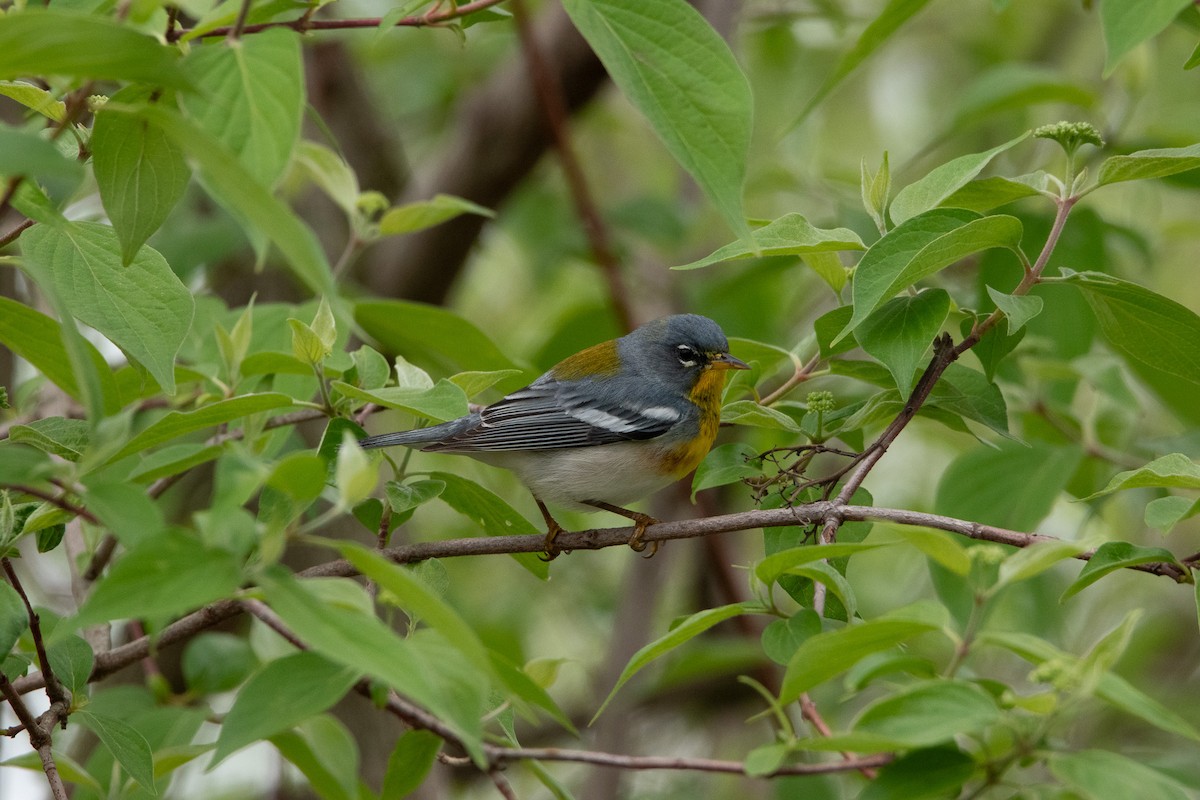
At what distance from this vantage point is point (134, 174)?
1794 mm

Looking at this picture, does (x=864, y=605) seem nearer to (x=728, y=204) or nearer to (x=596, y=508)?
(x=596, y=508)

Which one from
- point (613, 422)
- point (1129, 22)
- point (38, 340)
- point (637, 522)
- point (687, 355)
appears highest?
point (1129, 22)

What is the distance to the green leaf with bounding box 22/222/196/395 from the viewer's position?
6.48 feet

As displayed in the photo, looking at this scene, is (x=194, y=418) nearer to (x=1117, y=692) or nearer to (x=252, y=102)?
(x=252, y=102)

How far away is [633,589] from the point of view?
5.36 meters

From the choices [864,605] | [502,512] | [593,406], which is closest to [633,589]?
[864,605]

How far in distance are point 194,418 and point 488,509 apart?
707 millimetres

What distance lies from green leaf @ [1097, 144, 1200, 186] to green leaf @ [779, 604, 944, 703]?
95 centimetres

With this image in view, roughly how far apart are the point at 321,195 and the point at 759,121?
218cm

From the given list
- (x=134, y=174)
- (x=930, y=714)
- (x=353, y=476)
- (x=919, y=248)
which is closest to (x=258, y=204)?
(x=353, y=476)

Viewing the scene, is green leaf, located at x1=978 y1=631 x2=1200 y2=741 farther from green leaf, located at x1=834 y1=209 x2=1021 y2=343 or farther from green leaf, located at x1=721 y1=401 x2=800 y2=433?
green leaf, located at x1=721 y1=401 x2=800 y2=433

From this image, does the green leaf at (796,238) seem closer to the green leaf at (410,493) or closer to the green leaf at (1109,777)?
the green leaf at (410,493)

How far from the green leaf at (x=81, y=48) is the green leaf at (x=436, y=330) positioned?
5.87 feet

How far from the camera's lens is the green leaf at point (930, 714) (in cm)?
151
